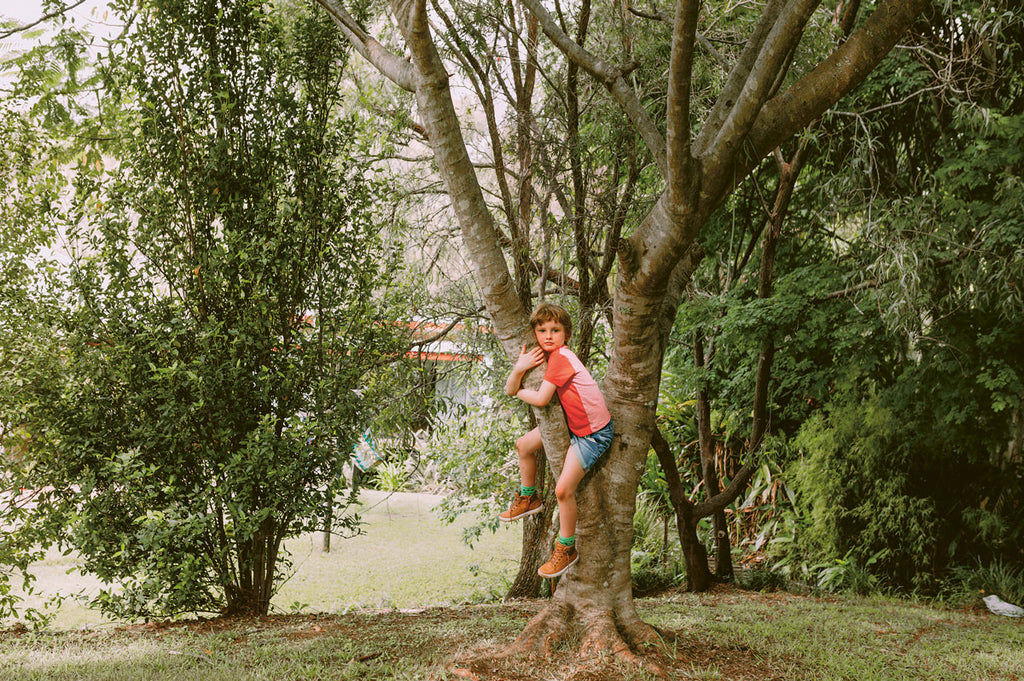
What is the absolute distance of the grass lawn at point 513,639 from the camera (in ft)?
12.7

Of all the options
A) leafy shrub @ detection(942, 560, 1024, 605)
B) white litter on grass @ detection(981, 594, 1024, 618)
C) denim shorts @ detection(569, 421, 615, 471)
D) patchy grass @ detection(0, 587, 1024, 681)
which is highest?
denim shorts @ detection(569, 421, 615, 471)

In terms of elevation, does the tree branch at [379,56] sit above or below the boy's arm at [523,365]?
above

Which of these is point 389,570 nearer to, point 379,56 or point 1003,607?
point 1003,607

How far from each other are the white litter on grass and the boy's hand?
5192 millimetres

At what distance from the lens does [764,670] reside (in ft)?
13.0

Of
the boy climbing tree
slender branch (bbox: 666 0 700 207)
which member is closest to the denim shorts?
the boy climbing tree

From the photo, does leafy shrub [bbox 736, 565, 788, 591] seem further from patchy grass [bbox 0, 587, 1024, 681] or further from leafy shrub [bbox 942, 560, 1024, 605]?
patchy grass [bbox 0, 587, 1024, 681]

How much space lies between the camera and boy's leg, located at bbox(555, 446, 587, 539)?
155 inches

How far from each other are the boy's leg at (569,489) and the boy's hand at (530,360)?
1.62 ft

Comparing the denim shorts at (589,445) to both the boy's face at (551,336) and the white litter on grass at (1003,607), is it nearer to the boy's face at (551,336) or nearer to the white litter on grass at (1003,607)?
the boy's face at (551,336)

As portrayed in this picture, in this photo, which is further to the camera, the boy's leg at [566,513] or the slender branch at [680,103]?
the boy's leg at [566,513]

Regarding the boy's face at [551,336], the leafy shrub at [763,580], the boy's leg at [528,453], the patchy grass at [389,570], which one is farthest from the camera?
the patchy grass at [389,570]

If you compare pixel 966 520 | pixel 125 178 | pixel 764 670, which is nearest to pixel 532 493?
pixel 764 670

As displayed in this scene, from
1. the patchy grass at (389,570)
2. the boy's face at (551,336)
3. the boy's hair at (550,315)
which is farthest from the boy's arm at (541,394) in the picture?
the patchy grass at (389,570)
